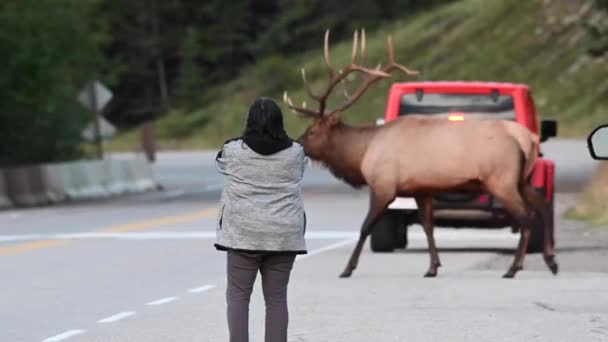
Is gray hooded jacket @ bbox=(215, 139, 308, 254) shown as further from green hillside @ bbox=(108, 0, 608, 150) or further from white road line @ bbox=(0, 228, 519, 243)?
green hillside @ bbox=(108, 0, 608, 150)

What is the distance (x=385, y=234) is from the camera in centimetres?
2223

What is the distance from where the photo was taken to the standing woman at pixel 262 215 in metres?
11.0

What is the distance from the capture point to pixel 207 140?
3804 inches

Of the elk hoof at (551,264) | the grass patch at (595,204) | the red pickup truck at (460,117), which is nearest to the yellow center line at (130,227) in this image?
the red pickup truck at (460,117)

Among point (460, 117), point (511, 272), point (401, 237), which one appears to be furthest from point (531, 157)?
point (401, 237)

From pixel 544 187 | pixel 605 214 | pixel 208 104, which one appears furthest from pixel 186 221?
pixel 208 104

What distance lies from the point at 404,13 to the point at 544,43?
23.7 metres

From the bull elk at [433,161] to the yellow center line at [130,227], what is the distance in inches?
178

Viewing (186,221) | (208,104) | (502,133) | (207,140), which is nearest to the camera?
(502,133)

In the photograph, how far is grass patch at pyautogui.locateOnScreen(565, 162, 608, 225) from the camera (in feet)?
92.2

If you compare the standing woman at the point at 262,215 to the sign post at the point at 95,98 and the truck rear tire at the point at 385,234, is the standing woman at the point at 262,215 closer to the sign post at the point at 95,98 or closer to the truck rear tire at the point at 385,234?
the truck rear tire at the point at 385,234

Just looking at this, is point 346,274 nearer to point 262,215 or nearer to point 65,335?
point 65,335

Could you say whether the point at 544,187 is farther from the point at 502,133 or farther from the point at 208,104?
the point at 208,104

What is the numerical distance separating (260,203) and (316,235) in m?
14.8
